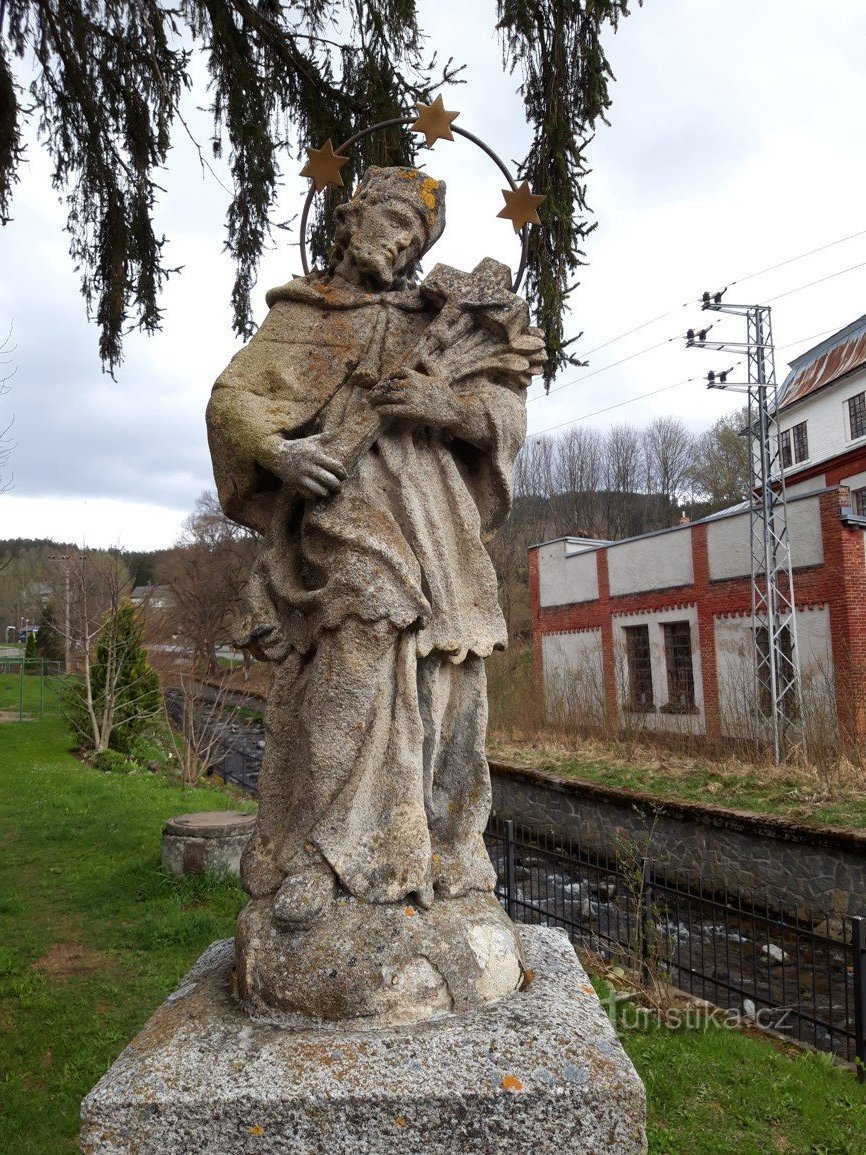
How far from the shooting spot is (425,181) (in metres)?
2.98

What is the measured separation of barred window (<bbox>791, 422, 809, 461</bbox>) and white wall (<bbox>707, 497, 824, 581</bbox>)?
1463cm

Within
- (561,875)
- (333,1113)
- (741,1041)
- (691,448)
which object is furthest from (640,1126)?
(691,448)

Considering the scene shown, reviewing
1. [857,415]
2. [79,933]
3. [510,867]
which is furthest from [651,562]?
[79,933]

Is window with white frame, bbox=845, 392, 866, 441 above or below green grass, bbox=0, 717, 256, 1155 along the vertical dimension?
above

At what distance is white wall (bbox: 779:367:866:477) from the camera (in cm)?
2834

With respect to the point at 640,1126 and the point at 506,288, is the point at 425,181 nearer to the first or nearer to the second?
the point at 506,288

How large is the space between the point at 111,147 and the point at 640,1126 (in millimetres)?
6554

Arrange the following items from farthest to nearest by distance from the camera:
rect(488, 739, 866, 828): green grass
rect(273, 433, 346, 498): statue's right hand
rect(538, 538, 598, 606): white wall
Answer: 1. rect(538, 538, 598, 606): white wall
2. rect(488, 739, 866, 828): green grass
3. rect(273, 433, 346, 498): statue's right hand

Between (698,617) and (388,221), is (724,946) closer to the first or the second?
(388,221)

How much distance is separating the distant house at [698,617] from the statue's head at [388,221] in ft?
43.5

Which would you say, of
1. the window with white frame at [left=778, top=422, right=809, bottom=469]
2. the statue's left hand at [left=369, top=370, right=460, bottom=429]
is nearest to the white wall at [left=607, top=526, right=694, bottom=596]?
the window with white frame at [left=778, top=422, right=809, bottom=469]

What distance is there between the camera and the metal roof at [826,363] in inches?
1137

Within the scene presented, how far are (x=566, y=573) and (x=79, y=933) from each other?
1763 centimetres

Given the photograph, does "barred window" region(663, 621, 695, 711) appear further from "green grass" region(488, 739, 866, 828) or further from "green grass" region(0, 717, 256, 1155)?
"green grass" region(0, 717, 256, 1155)
